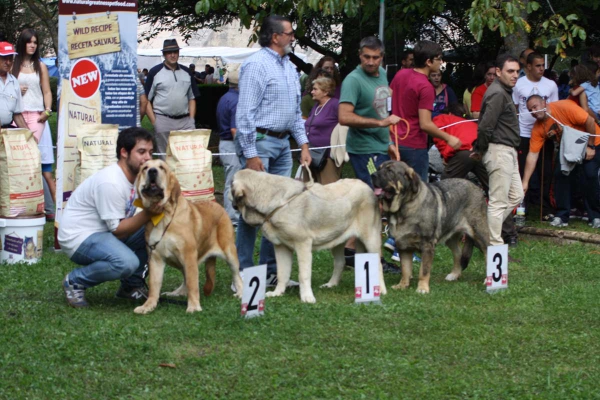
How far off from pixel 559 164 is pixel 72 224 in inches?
282

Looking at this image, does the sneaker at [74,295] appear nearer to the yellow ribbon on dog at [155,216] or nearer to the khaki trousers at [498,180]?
the yellow ribbon on dog at [155,216]

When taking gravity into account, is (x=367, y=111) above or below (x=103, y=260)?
above

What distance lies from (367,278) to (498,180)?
2622 mm

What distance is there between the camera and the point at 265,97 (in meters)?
7.40

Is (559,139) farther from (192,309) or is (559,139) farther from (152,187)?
(152,187)

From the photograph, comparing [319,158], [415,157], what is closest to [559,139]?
[319,158]

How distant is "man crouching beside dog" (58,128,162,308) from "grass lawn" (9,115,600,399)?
0.29 metres

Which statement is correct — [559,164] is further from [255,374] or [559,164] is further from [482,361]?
[255,374]

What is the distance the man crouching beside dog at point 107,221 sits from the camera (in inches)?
259

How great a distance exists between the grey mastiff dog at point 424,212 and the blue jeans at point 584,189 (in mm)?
3780

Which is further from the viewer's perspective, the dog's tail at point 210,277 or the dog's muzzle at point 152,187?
the dog's tail at point 210,277

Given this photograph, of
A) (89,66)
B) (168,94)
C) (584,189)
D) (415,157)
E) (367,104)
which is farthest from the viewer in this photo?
(168,94)

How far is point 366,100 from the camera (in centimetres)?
789

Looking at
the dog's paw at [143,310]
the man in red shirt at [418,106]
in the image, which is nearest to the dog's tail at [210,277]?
the dog's paw at [143,310]
